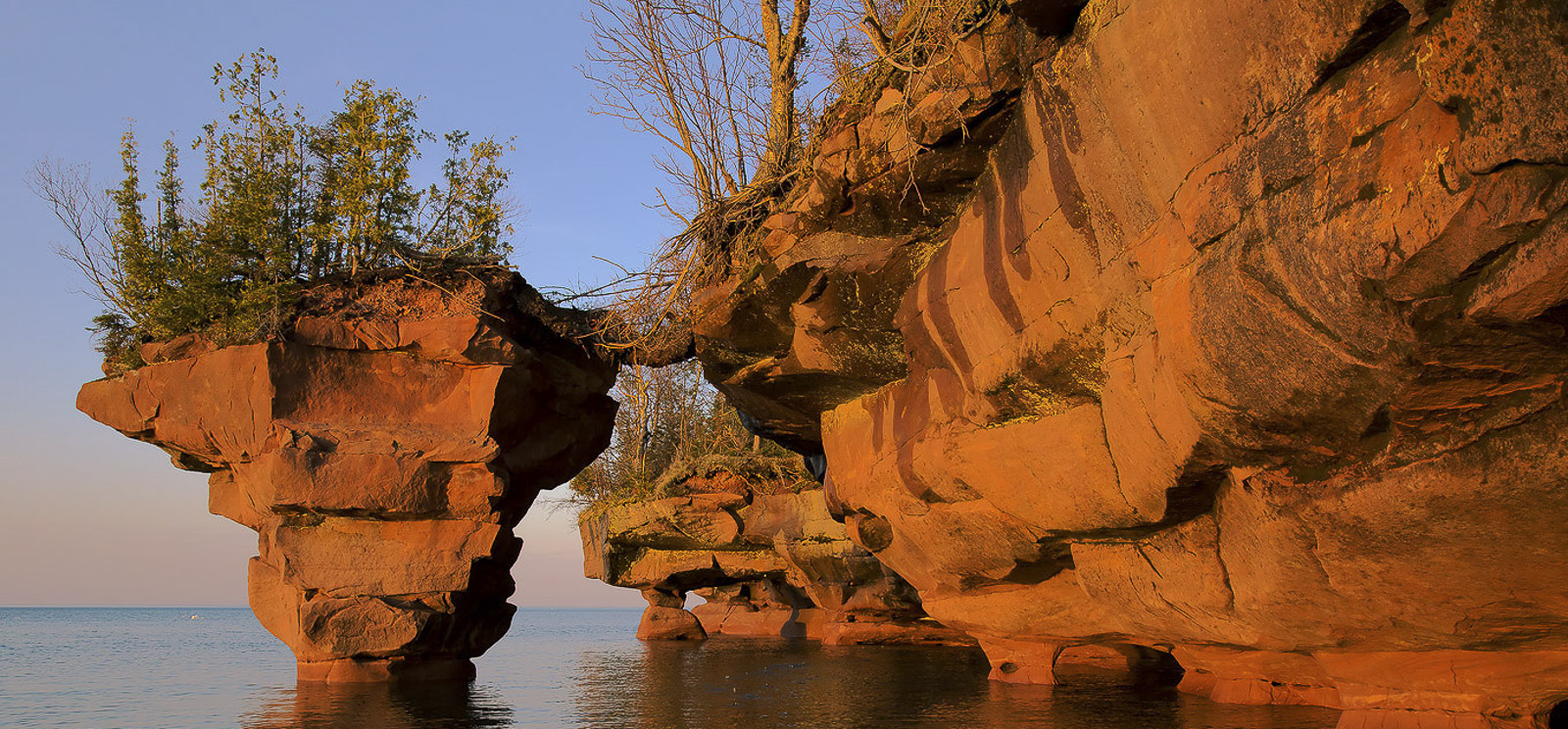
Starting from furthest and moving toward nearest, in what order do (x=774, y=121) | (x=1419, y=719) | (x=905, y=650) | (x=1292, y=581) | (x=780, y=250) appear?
1. (x=905, y=650)
2. (x=774, y=121)
3. (x=780, y=250)
4. (x=1419, y=719)
5. (x=1292, y=581)

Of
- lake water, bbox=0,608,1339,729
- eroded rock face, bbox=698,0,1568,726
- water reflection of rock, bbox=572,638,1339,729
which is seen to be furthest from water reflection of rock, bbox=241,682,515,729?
eroded rock face, bbox=698,0,1568,726

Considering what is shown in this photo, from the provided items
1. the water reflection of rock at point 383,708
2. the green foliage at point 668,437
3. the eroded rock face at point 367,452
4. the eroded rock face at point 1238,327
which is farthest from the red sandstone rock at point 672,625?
the eroded rock face at point 1238,327

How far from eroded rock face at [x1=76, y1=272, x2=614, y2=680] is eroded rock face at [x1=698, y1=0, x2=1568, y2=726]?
5.85 meters

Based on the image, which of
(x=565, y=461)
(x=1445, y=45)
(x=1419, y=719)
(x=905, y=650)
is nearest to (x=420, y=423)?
(x=565, y=461)

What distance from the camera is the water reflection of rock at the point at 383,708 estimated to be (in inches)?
429

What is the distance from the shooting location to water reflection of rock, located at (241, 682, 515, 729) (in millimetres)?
10906

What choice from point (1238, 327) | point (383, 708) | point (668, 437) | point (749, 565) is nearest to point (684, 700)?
point (383, 708)

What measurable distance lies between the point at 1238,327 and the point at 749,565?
2150 cm

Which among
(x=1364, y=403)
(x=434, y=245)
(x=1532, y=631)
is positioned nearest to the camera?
(x=1364, y=403)

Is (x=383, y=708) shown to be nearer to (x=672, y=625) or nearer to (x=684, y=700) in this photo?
(x=684, y=700)

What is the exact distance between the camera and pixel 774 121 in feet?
39.0

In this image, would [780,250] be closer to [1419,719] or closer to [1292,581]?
[1292,581]

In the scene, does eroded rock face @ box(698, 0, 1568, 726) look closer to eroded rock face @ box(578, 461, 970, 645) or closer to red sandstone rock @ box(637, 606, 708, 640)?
eroded rock face @ box(578, 461, 970, 645)

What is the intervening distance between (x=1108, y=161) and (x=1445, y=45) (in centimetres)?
280
